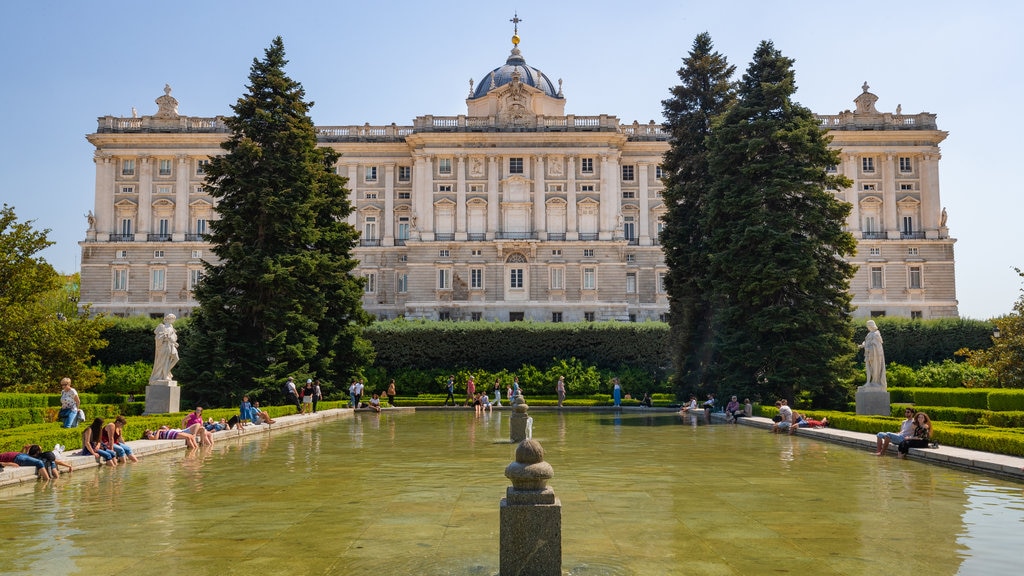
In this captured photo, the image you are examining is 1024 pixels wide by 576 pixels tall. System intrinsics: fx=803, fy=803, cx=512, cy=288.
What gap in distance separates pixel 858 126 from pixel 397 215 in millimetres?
40319

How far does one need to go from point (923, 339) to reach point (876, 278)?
24782mm

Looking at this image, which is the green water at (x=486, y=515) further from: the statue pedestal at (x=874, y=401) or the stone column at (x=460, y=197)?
the stone column at (x=460, y=197)

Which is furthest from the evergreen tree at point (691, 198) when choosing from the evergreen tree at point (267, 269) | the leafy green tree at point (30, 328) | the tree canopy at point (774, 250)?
the leafy green tree at point (30, 328)

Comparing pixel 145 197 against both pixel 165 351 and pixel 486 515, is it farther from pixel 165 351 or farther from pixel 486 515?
pixel 486 515

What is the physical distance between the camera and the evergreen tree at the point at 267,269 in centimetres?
2716

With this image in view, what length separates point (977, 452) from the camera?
45.4ft

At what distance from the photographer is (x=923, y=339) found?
43.7m

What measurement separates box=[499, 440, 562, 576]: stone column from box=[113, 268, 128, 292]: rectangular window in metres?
68.7

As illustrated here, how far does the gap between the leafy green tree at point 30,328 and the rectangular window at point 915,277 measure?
200ft

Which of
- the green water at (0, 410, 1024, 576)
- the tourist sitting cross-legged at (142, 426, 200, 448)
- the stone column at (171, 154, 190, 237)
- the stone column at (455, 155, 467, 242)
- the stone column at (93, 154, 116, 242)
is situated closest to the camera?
the green water at (0, 410, 1024, 576)

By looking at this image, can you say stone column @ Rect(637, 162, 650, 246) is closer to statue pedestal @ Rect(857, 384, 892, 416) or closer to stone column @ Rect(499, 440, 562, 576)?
statue pedestal @ Rect(857, 384, 892, 416)

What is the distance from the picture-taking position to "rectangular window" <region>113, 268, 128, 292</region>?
66938 millimetres

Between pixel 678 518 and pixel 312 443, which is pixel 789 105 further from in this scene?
pixel 678 518

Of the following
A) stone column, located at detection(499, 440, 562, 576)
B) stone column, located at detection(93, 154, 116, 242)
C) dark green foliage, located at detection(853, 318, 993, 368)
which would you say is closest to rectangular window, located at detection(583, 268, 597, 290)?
Result: dark green foliage, located at detection(853, 318, 993, 368)
